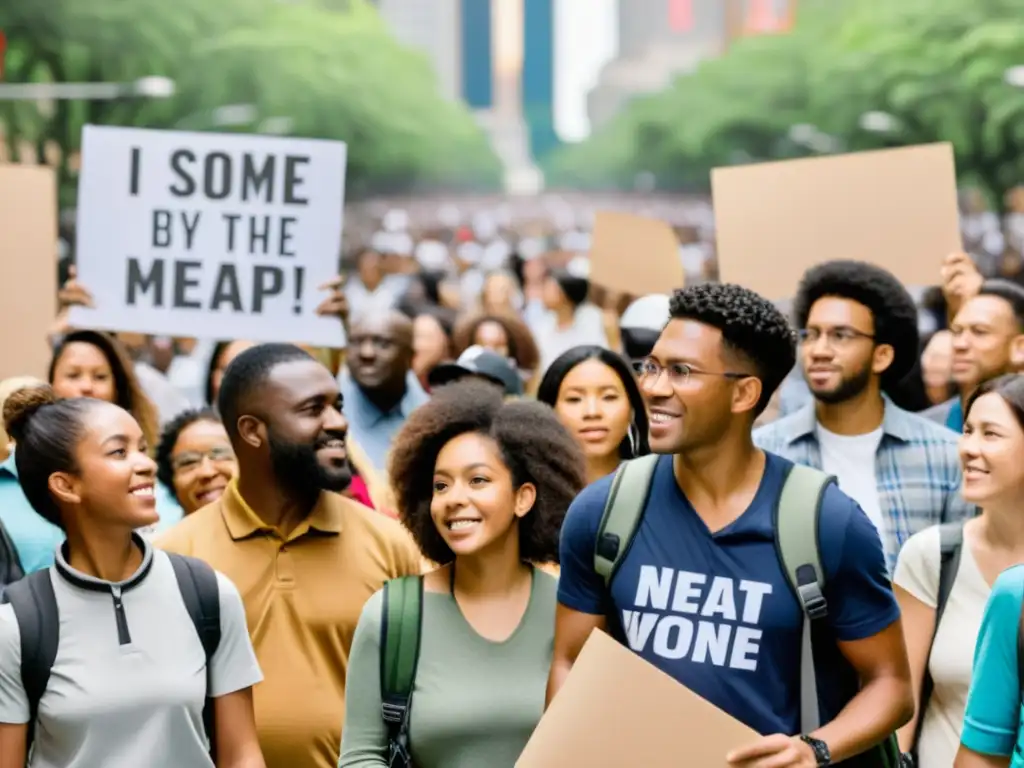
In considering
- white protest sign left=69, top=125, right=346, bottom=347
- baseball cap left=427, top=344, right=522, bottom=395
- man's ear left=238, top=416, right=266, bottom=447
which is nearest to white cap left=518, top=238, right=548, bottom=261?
white protest sign left=69, top=125, right=346, bottom=347

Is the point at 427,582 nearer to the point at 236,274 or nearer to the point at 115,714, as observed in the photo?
the point at 115,714

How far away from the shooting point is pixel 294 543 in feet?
19.0

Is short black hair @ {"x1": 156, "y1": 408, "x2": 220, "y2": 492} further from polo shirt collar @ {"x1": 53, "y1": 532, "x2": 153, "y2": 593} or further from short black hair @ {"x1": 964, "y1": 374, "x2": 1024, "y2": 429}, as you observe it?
short black hair @ {"x1": 964, "y1": 374, "x2": 1024, "y2": 429}

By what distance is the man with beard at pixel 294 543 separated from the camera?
18.2 ft

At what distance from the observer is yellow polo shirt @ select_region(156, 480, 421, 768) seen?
18.2ft

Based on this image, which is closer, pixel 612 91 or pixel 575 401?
pixel 575 401

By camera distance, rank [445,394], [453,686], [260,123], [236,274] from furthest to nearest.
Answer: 1. [260,123]
2. [236,274]
3. [445,394]
4. [453,686]

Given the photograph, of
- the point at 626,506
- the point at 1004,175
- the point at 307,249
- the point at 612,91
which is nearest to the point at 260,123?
the point at 1004,175

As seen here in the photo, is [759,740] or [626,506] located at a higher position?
[626,506]

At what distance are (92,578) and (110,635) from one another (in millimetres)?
147

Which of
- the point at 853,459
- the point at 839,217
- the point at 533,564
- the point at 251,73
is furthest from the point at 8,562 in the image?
the point at 251,73

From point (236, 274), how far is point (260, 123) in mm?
58219

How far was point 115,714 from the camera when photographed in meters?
4.59

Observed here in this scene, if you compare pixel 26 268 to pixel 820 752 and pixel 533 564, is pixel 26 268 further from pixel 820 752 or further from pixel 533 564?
pixel 820 752
